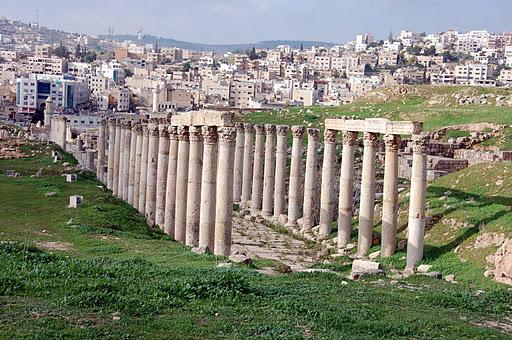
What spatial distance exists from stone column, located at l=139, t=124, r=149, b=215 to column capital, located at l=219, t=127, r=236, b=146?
15372mm

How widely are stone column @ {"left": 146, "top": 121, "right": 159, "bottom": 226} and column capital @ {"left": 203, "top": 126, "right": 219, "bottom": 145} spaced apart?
37.0 feet

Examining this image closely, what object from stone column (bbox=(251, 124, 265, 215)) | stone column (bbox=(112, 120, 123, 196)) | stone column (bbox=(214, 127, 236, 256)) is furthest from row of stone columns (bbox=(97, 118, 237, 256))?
stone column (bbox=(251, 124, 265, 215))

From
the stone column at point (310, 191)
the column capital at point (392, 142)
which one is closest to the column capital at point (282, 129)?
the stone column at point (310, 191)

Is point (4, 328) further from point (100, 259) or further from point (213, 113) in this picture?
point (213, 113)

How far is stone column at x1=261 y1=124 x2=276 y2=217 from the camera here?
1774 inches

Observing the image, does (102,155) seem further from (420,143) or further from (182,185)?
(420,143)

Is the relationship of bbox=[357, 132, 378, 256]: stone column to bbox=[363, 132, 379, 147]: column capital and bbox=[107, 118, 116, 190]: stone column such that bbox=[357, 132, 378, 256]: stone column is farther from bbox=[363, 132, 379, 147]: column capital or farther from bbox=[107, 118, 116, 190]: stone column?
bbox=[107, 118, 116, 190]: stone column

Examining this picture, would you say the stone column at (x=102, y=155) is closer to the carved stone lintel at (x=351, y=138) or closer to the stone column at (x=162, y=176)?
the stone column at (x=162, y=176)

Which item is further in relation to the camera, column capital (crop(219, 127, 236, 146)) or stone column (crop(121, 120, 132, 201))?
stone column (crop(121, 120, 132, 201))

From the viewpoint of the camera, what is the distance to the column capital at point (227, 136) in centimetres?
2781

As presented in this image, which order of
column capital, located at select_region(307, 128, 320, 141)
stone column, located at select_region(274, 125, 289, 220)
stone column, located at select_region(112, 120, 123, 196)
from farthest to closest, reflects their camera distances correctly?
stone column, located at select_region(112, 120, 123, 196) → stone column, located at select_region(274, 125, 289, 220) → column capital, located at select_region(307, 128, 320, 141)

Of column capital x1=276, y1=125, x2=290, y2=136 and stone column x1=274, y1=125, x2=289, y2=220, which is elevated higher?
column capital x1=276, y1=125, x2=290, y2=136

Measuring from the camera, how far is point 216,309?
53.6 feet

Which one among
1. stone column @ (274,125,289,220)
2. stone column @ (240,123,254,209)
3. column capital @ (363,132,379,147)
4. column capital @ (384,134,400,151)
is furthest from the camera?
stone column @ (240,123,254,209)
